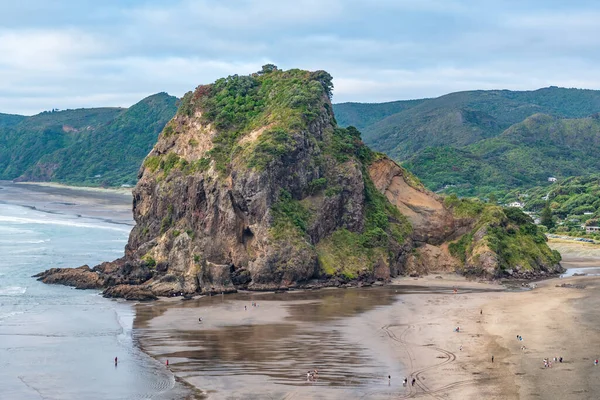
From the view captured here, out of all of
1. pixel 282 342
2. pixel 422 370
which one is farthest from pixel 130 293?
pixel 422 370

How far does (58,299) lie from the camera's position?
76938mm

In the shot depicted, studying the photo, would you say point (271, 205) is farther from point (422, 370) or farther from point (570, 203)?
point (570, 203)

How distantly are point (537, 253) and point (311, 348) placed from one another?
1727 inches

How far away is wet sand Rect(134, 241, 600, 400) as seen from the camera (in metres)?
48.7

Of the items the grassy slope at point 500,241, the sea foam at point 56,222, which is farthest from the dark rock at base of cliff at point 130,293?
the sea foam at point 56,222

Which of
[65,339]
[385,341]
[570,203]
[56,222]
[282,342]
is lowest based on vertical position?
[65,339]

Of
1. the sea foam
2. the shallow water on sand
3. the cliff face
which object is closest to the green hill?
the cliff face

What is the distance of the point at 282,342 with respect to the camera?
59.8 meters

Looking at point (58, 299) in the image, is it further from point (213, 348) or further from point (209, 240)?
point (213, 348)

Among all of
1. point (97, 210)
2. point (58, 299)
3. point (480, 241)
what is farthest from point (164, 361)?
point (97, 210)

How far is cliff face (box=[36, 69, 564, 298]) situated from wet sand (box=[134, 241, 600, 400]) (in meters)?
4.01

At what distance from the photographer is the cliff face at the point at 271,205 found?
82.0m

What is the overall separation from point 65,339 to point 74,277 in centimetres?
2463

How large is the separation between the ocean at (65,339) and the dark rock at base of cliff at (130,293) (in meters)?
1.30
